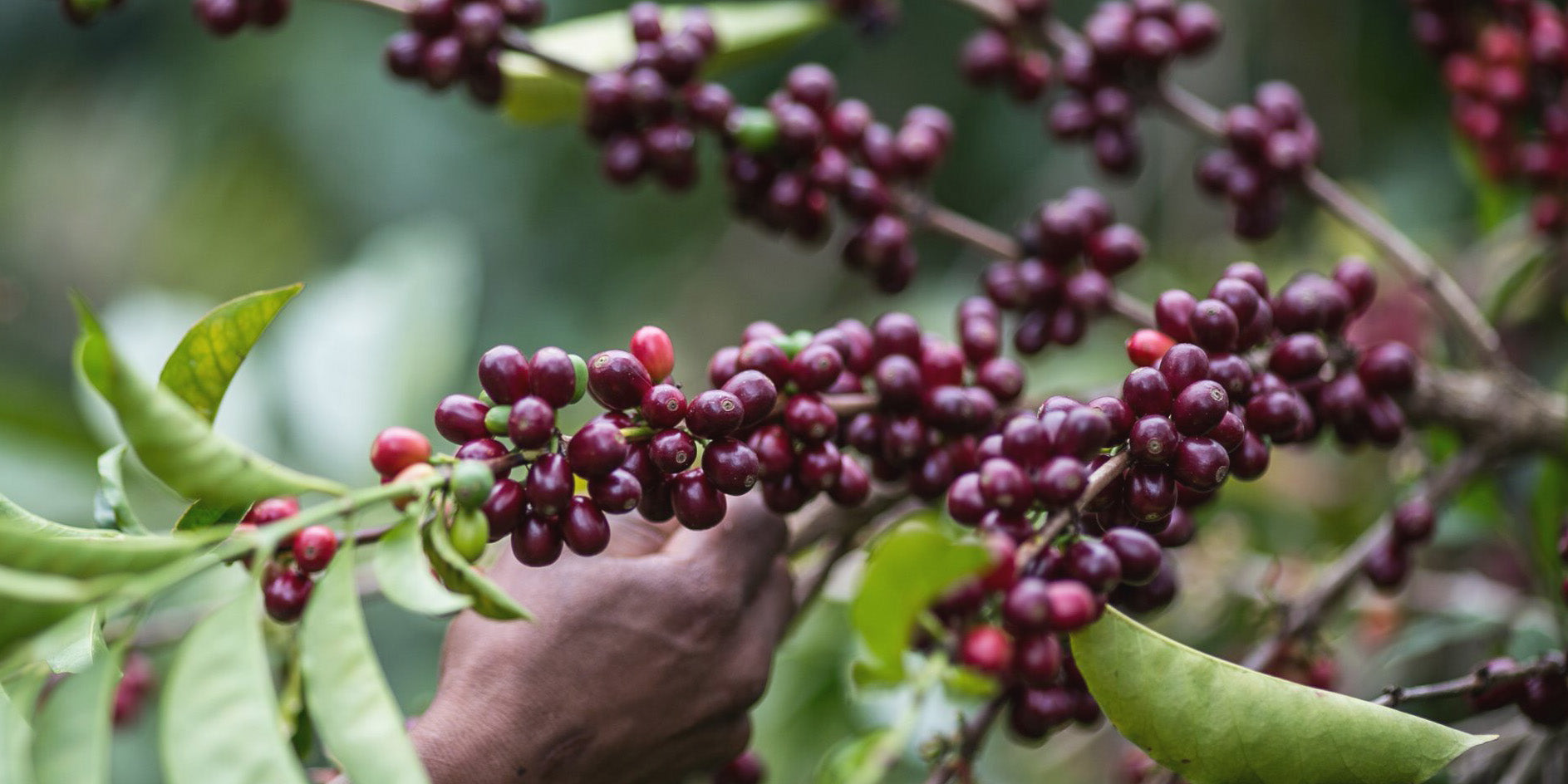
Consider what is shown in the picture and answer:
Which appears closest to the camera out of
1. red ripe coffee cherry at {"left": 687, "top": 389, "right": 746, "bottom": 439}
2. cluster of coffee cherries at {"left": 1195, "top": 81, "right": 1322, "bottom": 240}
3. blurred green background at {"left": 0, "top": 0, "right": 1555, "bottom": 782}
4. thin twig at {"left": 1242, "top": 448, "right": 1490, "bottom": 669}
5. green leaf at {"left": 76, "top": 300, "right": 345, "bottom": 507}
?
green leaf at {"left": 76, "top": 300, "right": 345, "bottom": 507}

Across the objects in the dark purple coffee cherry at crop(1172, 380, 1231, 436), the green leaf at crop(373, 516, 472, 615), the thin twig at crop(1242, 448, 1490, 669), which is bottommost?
the thin twig at crop(1242, 448, 1490, 669)

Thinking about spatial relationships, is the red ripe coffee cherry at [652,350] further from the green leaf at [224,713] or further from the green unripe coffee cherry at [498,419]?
the green leaf at [224,713]

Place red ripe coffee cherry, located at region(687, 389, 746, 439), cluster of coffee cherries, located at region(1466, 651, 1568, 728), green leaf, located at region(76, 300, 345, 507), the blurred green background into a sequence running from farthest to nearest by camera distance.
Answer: the blurred green background
cluster of coffee cherries, located at region(1466, 651, 1568, 728)
red ripe coffee cherry, located at region(687, 389, 746, 439)
green leaf, located at region(76, 300, 345, 507)

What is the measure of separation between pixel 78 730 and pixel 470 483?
0.49 ft

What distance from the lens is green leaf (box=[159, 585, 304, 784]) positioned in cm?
39

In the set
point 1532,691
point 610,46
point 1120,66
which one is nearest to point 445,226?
point 610,46

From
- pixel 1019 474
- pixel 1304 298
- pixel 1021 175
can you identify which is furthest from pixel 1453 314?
pixel 1021 175

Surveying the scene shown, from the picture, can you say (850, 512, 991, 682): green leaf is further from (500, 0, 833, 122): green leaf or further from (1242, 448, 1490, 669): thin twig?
(500, 0, 833, 122): green leaf

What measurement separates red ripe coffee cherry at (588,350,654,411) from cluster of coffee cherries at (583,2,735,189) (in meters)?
0.28

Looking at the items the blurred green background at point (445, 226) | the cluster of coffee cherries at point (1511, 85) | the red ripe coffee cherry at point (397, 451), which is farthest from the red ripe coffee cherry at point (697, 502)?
the cluster of coffee cherries at point (1511, 85)

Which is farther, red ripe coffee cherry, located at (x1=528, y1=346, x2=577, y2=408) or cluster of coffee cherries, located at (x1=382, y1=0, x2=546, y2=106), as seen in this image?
cluster of coffee cherries, located at (x1=382, y1=0, x2=546, y2=106)

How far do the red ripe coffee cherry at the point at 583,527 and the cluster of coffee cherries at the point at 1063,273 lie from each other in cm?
37

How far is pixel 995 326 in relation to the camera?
69 cm

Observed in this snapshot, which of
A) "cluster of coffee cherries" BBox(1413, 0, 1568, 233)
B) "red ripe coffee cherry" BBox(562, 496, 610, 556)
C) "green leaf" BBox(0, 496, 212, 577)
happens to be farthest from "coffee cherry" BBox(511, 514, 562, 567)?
"cluster of coffee cherries" BBox(1413, 0, 1568, 233)
